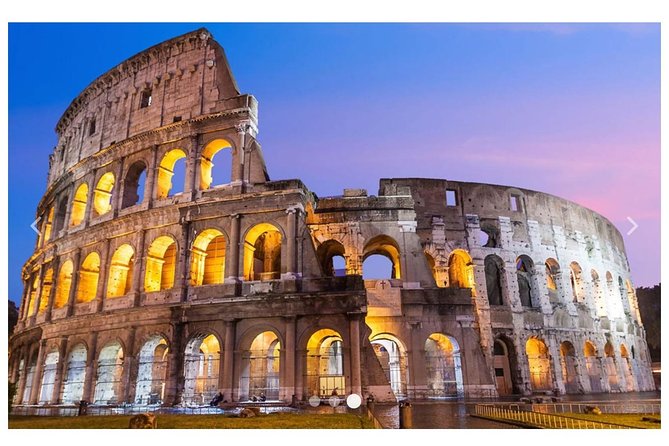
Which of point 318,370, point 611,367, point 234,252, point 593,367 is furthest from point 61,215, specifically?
point 611,367

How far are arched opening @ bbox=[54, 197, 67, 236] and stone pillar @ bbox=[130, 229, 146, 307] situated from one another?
7.01m

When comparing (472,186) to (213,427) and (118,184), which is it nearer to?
(118,184)

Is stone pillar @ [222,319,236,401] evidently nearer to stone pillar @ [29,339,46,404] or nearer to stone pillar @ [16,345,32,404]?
stone pillar @ [29,339,46,404]

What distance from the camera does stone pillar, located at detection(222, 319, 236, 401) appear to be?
16672mm

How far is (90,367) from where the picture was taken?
19.0m

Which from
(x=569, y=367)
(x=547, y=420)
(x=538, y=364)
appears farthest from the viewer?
(x=569, y=367)

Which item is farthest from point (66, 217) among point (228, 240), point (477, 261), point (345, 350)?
point (477, 261)

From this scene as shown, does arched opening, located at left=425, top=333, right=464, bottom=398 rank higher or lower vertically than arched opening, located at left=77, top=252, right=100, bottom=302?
lower

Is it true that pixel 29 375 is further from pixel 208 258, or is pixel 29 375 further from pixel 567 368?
pixel 567 368

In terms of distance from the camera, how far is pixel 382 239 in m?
21.5

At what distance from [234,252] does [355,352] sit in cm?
566

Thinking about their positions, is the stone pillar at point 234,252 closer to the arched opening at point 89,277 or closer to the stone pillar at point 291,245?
the stone pillar at point 291,245

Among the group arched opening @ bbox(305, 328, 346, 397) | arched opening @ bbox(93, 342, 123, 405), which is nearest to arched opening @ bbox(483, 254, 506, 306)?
arched opening @ bbox(305, 328, 346, 397)

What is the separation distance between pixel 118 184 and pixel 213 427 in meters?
14.4
